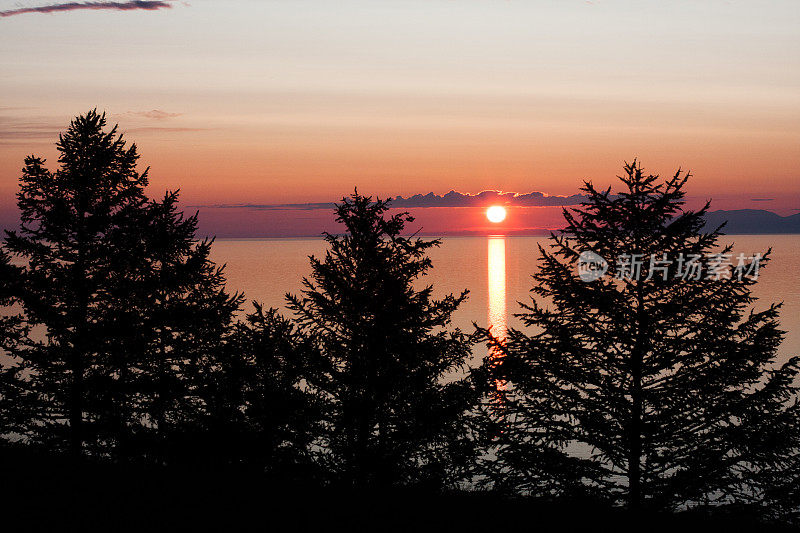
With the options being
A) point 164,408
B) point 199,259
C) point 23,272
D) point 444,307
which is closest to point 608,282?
point 444,307

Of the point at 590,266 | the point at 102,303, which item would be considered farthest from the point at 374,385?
the point at 102,303

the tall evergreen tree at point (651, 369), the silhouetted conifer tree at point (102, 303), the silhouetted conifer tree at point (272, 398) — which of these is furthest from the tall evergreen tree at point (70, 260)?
the tall evergreen tree at point (651, 369)

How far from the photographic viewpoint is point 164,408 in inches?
816

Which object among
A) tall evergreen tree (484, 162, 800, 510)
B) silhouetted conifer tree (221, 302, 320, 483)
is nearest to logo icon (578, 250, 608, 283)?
tall evergreen tree (484, 162, 800, 510)

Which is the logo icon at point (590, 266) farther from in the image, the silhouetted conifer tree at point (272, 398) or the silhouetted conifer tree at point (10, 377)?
the silhouetted conifer tree at point (10, 377)

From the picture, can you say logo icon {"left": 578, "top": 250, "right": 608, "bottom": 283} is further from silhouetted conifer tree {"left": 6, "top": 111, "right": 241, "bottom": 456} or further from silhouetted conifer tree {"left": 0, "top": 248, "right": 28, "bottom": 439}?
silhouetted conifer tree {"left": 0, "top": 248, "right": 28, "bottom": 439}

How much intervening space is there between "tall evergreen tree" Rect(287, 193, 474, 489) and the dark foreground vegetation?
66mm

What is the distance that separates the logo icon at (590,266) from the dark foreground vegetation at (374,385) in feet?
0.62

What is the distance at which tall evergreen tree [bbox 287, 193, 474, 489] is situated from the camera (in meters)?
18.4

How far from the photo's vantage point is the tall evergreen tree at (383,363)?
60.4 feet

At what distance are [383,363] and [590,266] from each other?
6.31m

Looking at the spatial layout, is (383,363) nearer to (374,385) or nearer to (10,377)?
(374,385)

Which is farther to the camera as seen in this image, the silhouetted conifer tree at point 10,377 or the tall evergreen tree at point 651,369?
the silhouetted conifer tree at point 10,377

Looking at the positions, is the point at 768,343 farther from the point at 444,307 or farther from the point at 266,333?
the point at 266,333
